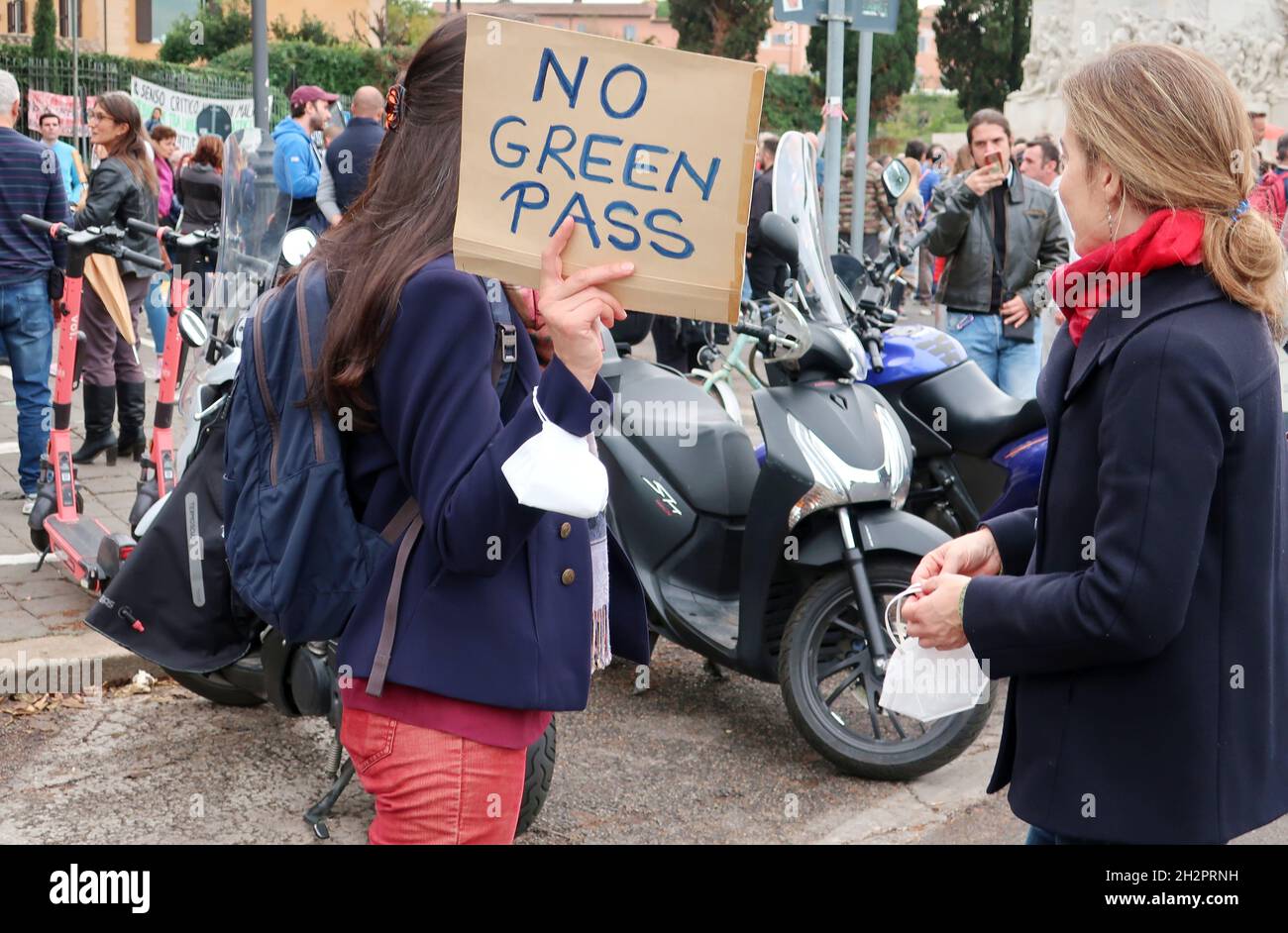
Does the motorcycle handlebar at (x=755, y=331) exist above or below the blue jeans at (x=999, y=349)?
above

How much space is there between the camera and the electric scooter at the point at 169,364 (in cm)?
527

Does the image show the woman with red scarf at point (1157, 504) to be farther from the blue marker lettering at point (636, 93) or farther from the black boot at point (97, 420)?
the black boot at point (97, 420)

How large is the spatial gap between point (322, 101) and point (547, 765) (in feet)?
29.7

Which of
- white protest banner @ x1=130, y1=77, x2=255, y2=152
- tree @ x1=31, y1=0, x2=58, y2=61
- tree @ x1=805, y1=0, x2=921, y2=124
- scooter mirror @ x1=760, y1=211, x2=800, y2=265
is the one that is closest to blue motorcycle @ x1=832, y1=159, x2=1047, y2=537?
scooter mirror @ x1=760, y1=211, x2=800, y2=265

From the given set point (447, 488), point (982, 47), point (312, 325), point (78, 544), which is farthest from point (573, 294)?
point (982, 47)

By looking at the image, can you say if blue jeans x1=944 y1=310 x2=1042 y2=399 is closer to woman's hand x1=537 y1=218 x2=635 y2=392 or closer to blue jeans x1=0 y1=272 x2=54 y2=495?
blue jeans x1=0 y1=272 x2=54 y2=495

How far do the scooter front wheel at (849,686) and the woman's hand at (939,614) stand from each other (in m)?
2.12

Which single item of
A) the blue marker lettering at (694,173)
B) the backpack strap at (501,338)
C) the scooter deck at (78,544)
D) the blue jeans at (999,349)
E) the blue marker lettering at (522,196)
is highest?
the blue marker lettering at (694,173)

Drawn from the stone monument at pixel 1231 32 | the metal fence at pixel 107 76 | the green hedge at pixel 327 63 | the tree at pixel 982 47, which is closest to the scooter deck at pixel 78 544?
the stone monument at pixel 1231 32

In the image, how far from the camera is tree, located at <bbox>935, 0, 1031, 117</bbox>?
4109 cm

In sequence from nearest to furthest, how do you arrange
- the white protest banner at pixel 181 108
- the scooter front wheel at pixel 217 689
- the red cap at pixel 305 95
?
1. the scooter front wheel at pixel 217 689
2. the red cap at pixel 305 95
3. the white protest banner at pixel 181 108

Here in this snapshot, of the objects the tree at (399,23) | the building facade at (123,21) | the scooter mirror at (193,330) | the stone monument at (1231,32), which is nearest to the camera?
the scooter mirror at (193,330)

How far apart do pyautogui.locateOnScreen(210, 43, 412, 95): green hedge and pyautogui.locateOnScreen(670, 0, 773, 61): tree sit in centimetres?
1075

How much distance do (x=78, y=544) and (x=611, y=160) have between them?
4.51 metres
